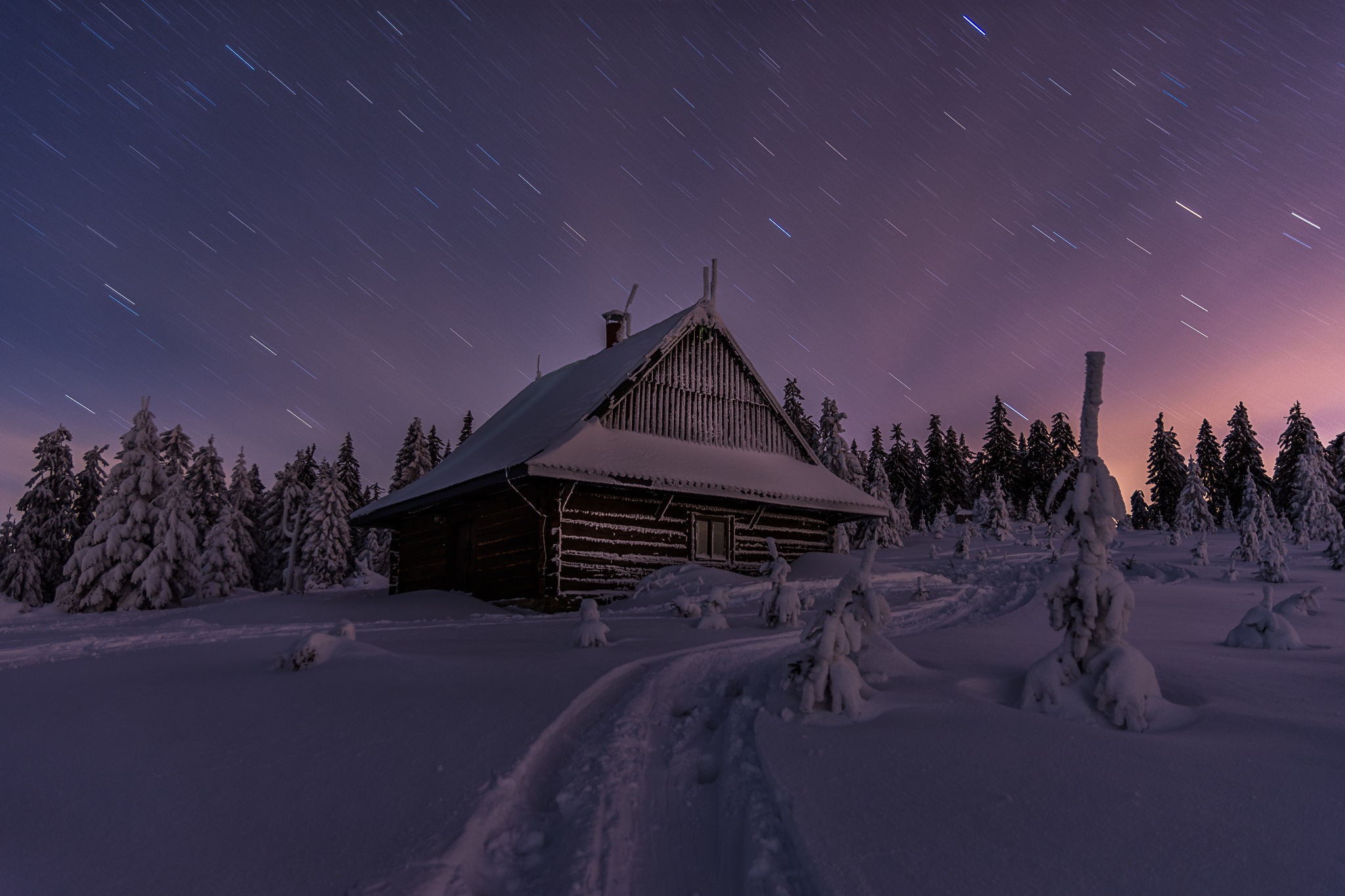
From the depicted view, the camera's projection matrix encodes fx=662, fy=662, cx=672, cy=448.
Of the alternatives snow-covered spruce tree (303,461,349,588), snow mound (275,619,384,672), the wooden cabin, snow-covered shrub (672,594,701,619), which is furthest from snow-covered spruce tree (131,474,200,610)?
snow mound (275,619,384,672)

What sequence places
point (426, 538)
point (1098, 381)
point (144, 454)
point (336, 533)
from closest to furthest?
point (1098, 381) → point (426, 538) → point (144, 454) → point (336, 533)

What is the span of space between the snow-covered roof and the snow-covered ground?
7.70 meters

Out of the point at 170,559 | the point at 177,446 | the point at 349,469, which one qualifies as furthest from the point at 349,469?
the point at 170,559

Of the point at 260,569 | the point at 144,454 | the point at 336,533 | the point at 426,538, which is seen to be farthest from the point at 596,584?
the point at 260,569

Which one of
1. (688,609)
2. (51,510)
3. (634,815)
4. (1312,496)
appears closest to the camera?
(634,815)

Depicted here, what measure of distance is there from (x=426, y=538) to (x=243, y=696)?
49.2 feet

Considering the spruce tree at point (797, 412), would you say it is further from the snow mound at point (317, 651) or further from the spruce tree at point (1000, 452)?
the snow mound at point (317, 651)

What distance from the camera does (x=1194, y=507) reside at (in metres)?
45.8

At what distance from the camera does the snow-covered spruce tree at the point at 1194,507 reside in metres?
45.3

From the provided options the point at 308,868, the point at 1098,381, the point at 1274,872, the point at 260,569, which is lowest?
the point at 260,569

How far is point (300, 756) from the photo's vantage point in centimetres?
395

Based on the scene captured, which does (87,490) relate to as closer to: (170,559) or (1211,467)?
(170,559)

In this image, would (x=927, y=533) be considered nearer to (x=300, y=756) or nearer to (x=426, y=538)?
(x=426, y=538)

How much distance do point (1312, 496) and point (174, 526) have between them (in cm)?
5977
